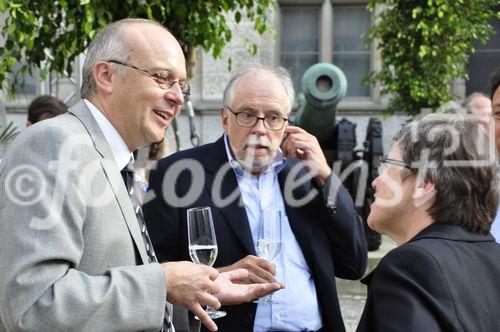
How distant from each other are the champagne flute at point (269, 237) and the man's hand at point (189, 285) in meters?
0.65

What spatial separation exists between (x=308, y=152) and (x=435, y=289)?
4.48 ft

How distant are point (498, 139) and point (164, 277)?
2.06 meters

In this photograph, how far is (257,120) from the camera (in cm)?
338

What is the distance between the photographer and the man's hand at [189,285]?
7.22ft

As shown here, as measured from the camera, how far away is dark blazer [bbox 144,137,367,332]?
10.4 ft

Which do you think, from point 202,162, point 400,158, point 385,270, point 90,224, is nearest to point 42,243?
point 90,224

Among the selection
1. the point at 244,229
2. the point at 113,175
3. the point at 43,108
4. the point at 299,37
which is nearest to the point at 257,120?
the point at 244,229

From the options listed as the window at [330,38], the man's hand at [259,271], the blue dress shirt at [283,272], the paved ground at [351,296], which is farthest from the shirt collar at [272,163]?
the window at [330,38]

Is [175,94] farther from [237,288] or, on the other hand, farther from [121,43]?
[237,288]

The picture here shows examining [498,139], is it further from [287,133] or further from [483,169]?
[483,169]

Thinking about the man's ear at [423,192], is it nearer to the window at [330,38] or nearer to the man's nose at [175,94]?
the man's nose at [175,94]

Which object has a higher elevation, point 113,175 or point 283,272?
point 113,175
